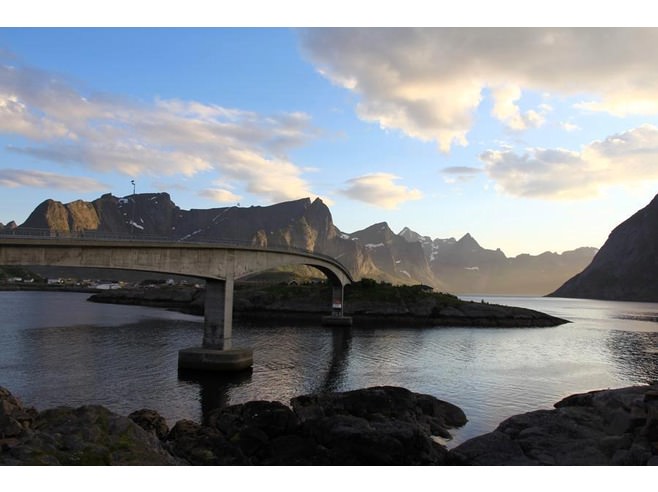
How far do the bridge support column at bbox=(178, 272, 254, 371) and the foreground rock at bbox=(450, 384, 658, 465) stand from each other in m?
26.1

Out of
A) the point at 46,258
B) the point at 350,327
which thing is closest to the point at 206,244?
the point at 46,258

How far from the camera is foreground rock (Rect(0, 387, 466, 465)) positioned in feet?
60.1

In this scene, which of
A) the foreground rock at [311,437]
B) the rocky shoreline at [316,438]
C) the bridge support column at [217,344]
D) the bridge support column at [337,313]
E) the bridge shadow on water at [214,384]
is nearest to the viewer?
the rocky shoreline at [316,438]

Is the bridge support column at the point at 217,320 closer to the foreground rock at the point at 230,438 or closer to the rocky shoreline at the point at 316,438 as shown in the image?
the foreground rock at the point at 230,438

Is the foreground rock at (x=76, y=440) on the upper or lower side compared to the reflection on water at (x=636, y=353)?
upper

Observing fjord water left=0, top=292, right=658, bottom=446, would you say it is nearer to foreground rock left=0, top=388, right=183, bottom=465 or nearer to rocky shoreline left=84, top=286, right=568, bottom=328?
foreground rock left=0, top=388, right=183, bottom=465

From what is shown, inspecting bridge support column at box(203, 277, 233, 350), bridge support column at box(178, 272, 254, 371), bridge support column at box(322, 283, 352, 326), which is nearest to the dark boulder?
bridge support column at box(178, 272, 254, 371)

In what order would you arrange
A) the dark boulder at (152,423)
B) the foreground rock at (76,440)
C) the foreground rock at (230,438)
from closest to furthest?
1. the foreground rock at (76,440)
2. the foreground rock at (230,438)
3. the dark boulder at (152,423)

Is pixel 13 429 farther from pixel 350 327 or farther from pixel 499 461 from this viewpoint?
pixel 350 327

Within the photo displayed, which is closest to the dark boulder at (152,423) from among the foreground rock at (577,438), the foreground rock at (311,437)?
the foreground rock at (311,437)

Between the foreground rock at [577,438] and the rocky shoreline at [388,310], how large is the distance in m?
75.8

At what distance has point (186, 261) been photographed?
4341cm

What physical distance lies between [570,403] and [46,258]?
119 ft

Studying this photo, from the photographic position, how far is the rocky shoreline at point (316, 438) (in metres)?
18.7
